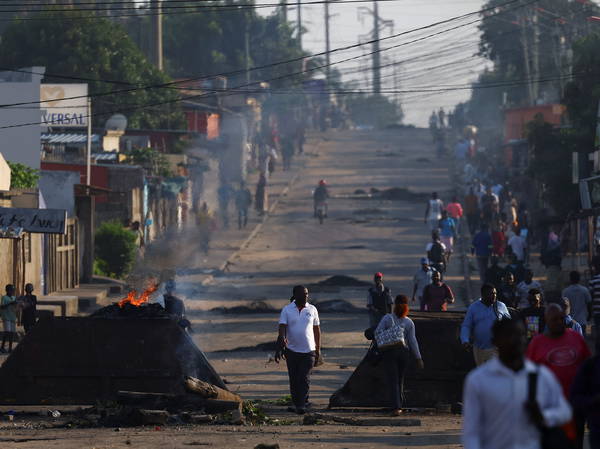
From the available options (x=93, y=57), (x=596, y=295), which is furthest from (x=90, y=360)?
(x=93, y=57)

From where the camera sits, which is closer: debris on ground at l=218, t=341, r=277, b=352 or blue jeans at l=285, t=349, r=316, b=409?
blue jeans at l=285, t=349, r=316, b=409

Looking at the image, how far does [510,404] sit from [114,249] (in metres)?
31.0

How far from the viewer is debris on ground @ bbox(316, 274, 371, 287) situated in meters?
33.5

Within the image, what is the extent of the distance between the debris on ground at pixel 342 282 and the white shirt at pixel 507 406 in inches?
1060

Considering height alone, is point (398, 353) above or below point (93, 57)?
below

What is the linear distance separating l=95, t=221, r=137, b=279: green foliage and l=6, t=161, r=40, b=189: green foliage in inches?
184

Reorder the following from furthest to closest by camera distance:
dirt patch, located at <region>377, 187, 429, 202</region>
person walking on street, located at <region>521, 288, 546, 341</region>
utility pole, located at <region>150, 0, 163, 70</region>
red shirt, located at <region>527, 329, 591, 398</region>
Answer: dirt patch, located at <region>377, 187, 429, 202</region>
utility pole, located at <region>150, 0, 163, 70</region>
person walking on street, located at <region>521, 288, 546, 341</region>
red shirt, located at <region>527, 329, 591, 398</region>

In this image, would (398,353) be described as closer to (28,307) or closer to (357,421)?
(357,421)

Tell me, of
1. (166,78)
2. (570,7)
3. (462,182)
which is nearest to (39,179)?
(166,78)

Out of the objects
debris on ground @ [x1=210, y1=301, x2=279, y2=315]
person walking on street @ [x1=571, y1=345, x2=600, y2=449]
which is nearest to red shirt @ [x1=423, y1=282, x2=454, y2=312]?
debris on ground @ [x1=210, y1=301, x2=279, y2=315]

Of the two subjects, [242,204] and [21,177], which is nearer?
[21,177]

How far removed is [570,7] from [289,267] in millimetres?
35552

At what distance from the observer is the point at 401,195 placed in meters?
55.4

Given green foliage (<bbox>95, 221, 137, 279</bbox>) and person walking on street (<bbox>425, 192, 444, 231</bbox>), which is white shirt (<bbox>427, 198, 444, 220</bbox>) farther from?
green foliage (<bbox>95, 221, 137, 279</bbox>)
